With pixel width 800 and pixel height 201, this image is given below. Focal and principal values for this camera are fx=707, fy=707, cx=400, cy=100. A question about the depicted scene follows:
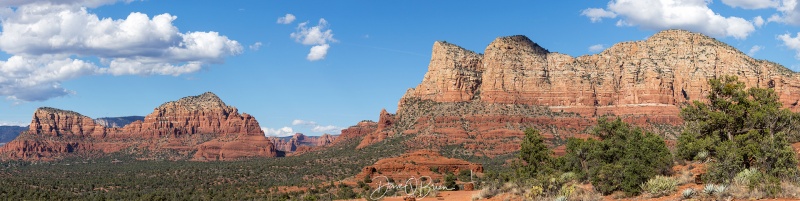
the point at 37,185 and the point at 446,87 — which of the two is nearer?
the point at 37,185

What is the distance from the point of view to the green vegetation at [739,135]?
986 inches

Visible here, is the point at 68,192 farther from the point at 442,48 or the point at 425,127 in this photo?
the point at 442,48

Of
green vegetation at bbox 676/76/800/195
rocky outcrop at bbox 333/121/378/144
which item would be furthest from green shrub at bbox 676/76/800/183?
rocky outcrop at bbox 333/121/378/144

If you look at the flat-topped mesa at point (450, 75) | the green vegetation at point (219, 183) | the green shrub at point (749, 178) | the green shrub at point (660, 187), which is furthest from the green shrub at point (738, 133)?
the flat-topped mesa at point (450, 75)

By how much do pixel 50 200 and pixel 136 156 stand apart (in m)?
117

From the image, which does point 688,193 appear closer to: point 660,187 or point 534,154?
point 660,187

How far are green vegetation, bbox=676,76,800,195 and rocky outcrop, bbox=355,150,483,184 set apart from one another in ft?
153

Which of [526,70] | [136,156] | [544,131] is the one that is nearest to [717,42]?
[526,70]

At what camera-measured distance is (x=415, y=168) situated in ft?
267

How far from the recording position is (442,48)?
520 ft

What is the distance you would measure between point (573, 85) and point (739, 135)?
120089 mm

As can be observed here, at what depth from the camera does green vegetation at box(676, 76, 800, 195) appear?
2505cm

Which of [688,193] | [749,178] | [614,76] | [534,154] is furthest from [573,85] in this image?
[688,193]

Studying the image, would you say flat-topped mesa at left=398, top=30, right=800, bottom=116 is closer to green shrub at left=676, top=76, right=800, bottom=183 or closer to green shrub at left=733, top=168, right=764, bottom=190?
green shrub at left=676, top=76, right=800, bottom=183
